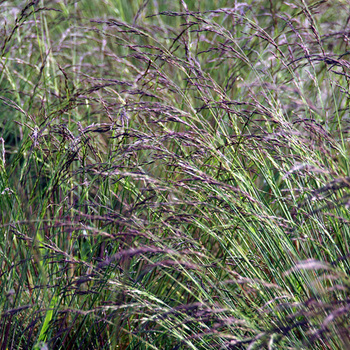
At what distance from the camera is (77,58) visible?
139 inches

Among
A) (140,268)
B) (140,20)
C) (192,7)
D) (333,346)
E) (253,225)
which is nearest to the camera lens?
(333,346)

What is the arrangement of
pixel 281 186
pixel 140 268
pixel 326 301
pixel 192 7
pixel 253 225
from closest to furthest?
1. pixel 326 301
2. pixel 253 225
3. pixel 140 268
4. pixel 281 186
5. pixel 192 7

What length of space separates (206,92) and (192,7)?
241 centimetres

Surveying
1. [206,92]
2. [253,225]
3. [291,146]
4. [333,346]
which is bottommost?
[333,346]

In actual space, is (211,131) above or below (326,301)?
above

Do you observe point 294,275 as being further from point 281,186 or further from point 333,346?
point 281,186

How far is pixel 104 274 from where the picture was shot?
1415mm

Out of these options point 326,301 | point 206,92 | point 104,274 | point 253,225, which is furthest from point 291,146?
point 104,274

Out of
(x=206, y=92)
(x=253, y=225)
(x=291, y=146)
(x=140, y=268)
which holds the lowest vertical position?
(x=140, y=268)

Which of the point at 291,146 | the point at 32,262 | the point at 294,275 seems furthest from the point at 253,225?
the point at 32,262

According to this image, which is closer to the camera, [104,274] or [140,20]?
[104,274]

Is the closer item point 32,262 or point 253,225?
point 253,225

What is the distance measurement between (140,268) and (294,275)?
0.64 m

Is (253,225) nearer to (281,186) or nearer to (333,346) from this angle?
(333,346)
